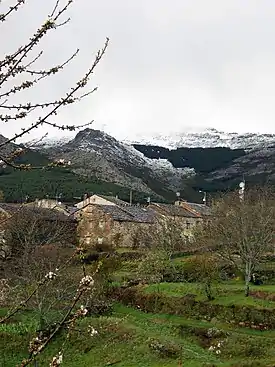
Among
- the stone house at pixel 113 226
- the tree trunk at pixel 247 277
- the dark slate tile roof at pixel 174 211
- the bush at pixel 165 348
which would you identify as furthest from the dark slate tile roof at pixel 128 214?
the bush at pixel 165 348

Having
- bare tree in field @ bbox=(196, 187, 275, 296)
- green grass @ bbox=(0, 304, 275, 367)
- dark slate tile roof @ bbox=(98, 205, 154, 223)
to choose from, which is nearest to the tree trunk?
bare tree in field @ bbox=(196, 187, 275, 296)

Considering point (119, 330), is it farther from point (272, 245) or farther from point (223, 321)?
point (272, 245)

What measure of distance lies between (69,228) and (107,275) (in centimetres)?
1535

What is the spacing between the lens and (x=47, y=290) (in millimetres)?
23625

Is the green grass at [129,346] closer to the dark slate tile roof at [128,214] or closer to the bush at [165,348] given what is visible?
the bush at [165,348]

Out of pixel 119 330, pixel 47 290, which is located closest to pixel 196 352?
pixel 119 330

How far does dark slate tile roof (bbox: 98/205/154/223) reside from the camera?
5336 cm

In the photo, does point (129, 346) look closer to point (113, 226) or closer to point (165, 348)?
point (165, 348)

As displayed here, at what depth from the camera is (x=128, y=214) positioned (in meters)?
55.5

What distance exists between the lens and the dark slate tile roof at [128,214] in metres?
53.4

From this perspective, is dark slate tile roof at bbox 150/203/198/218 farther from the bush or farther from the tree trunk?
the bush

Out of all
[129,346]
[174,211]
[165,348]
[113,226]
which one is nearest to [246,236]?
[165,348]

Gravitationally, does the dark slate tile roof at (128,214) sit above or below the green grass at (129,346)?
above

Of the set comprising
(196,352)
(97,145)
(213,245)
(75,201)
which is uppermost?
(97,145)
